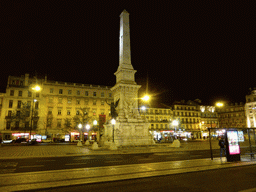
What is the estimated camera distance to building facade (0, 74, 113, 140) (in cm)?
5091

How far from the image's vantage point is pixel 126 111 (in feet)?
84.8

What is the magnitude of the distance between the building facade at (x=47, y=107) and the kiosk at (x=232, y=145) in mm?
41689

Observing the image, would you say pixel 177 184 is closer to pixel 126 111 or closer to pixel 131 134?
pixel 131 134

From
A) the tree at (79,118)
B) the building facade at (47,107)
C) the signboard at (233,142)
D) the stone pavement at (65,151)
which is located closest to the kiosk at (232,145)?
the signboard at (233,142)

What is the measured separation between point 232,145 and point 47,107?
54342mm

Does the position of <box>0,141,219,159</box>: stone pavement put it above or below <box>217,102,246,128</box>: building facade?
below

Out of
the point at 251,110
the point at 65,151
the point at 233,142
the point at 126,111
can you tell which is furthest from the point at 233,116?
the point at 65,151

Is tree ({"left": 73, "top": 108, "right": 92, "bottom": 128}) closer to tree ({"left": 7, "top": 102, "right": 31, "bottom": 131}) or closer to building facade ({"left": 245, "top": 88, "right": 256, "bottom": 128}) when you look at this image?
tree ({"left": 7, "top": 102, "right": 31, "bottom": 131})

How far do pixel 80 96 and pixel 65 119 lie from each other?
29.2 feet

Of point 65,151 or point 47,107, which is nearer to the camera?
point 65,151

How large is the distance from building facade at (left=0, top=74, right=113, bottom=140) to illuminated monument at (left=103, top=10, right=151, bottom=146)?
2600cm

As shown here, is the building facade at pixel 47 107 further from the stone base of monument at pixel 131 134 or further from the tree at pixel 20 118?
the stone base of monument at pixel 131 134

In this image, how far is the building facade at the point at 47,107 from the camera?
5091 cm

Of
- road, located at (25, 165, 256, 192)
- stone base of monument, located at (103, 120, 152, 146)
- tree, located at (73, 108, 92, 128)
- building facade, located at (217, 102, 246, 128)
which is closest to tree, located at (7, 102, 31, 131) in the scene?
tree, located at (73, 108, 92, 128)
